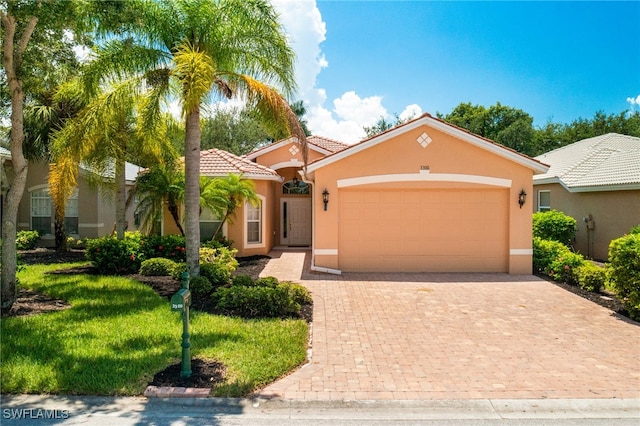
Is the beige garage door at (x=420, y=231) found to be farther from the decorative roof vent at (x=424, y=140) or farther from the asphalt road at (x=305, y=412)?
the asphalt road at (x=305, y=412)

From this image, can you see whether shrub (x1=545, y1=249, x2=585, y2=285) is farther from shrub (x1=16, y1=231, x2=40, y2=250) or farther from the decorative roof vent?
shrub (x1=16, y1=231, x2=40, y2=250)

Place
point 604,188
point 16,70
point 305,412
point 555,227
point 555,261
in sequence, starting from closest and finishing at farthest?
point 305,412, point 16,70, point 555,261, point 604,188, point 555,227

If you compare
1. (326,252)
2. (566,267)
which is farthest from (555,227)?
(326,252)

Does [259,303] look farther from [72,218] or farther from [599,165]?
[599,165]

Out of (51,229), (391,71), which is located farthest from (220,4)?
(51,229)

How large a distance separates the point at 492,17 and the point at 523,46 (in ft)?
8.16

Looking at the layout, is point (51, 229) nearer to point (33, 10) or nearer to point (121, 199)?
point (121, 199)

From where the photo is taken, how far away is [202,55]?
793cm

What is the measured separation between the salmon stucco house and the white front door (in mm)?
5970

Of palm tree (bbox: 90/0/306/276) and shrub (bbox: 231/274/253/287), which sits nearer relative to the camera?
palm tree (bbox: 90/0/306/276)

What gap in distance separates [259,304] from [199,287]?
1.81 m

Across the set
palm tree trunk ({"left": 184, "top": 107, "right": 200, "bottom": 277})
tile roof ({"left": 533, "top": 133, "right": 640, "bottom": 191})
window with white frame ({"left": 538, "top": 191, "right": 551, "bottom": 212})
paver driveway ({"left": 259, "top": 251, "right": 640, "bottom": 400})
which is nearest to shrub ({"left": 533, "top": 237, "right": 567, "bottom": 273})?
paver driveway ({"left": 259, "top": 251, "right": 640, "bottom": 400})

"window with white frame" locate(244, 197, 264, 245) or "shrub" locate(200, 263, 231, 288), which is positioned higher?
"window with white frame" locate(244, 197, 264, 245)

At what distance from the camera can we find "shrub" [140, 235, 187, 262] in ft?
39.5
